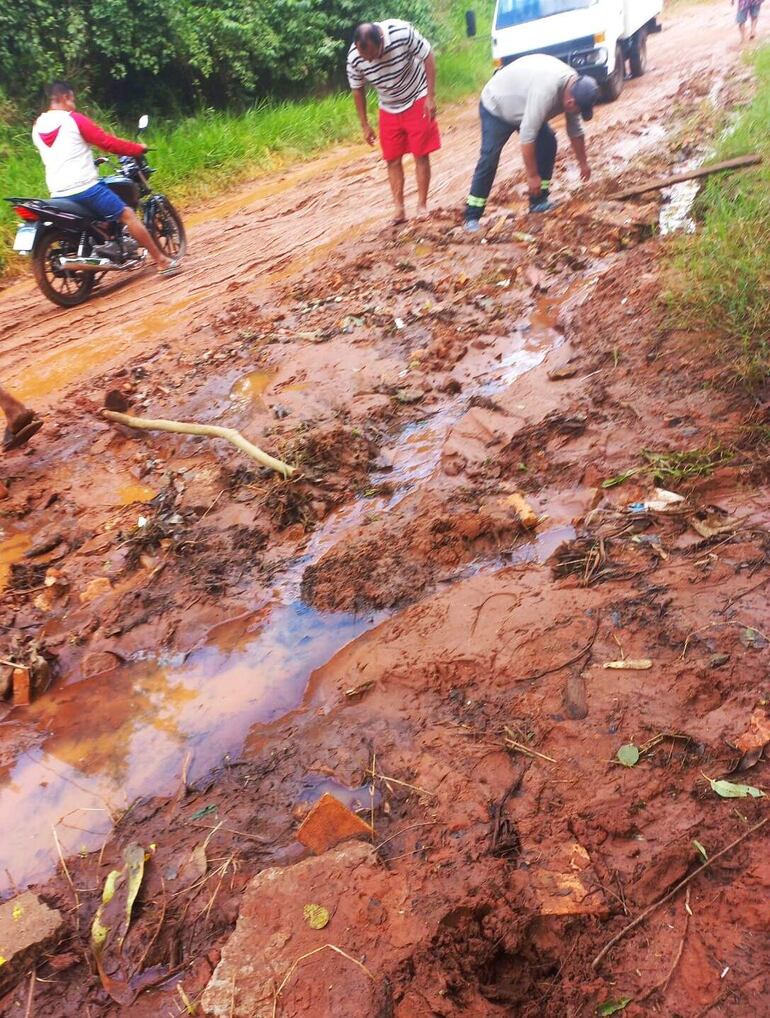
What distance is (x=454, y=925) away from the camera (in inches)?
71.0

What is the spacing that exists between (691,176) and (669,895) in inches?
246

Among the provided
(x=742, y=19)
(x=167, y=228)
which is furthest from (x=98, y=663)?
(x=742, y=19)

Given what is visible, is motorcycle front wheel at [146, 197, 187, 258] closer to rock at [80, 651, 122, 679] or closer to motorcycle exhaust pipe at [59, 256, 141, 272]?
motorcycle exhaust pipe at [59, 256, 141, 272]

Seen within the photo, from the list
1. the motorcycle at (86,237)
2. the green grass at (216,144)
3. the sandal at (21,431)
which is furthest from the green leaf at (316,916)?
the green grass at (216,144)

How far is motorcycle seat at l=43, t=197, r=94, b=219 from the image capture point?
19.7 feet

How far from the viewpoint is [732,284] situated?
150 inches

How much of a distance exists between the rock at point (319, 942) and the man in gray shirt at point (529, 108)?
6.09m

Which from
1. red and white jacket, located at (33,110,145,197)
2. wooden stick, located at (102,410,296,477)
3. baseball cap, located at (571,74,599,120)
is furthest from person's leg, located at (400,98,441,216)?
wooden stick, located at (102,410,296,477)

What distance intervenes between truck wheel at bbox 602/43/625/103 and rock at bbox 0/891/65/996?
1194cm

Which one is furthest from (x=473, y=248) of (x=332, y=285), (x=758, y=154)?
(x=758, y=154)

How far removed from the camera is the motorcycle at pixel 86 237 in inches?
235

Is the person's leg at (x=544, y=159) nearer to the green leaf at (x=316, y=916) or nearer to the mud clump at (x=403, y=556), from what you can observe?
the mud clump at (x=403, y=556)

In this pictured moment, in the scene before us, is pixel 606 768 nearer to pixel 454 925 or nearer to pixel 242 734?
pixel 454 925

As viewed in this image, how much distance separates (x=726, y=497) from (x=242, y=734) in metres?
2.21
